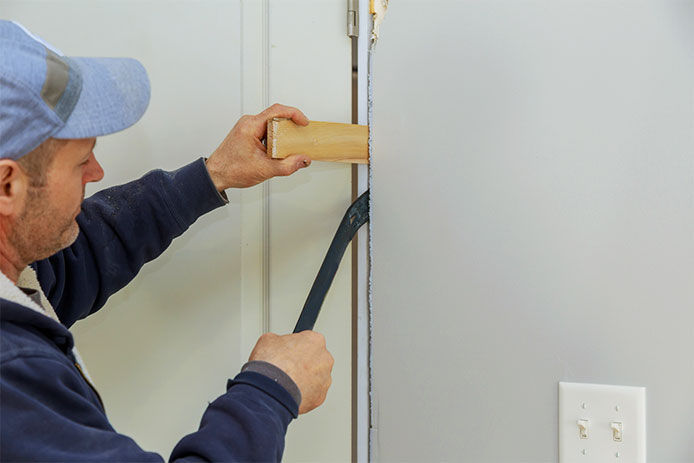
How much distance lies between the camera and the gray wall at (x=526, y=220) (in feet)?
2.46

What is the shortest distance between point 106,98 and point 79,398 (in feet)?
0.97

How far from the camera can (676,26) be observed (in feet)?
2.40

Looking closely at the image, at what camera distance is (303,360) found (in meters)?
0.74

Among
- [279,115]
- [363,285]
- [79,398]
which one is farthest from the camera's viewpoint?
[363,285]

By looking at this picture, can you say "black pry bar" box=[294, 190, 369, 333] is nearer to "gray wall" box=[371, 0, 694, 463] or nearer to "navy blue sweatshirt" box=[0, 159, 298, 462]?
"gray wall" box=[371, 0, 694, 463]

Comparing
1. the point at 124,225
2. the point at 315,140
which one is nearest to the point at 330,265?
the point at 315,140

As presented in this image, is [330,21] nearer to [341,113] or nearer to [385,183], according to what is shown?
[341,113]

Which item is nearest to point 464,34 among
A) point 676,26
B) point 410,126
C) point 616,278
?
point 410,126

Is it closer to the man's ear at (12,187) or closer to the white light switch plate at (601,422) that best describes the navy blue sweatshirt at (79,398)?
the man's ear at (12,187)

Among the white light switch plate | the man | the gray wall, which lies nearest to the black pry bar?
the gray wall

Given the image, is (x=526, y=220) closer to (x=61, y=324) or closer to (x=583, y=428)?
(x=583, y=428)

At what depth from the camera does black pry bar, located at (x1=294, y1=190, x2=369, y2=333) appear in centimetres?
93

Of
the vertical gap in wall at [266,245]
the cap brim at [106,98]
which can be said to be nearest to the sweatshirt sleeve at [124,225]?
the vertical gap in wall at [266,245]

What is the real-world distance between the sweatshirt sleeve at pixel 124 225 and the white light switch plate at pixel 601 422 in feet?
1.74
